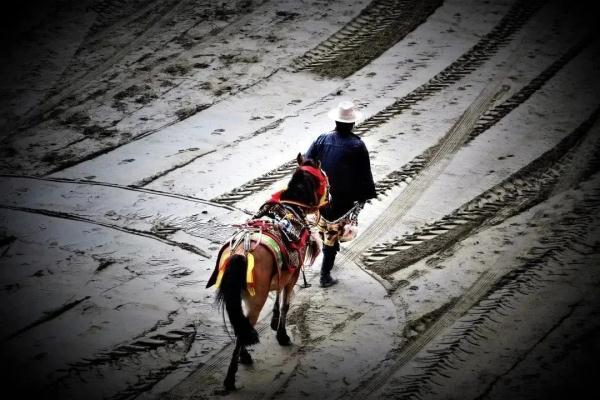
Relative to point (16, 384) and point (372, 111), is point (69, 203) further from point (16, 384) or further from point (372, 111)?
point (372, 111)

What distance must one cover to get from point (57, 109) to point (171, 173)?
3.03m

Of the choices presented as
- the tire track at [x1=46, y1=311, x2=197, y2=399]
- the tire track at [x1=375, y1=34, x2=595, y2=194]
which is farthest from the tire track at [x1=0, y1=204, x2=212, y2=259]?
the tire track at [x1=375, y1=34, x2=595, y2=194]

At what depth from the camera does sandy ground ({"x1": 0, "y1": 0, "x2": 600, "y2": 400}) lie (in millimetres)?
5695

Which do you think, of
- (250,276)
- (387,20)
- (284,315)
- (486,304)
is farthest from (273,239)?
(387,20)

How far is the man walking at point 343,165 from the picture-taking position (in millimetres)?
6617

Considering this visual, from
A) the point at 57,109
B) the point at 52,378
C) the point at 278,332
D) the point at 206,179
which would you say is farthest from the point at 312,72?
the point at 52,378

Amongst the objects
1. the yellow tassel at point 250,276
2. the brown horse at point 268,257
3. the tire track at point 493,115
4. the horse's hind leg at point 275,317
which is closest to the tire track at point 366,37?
the tire track at point 493,115

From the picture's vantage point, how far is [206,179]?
8.82 meters

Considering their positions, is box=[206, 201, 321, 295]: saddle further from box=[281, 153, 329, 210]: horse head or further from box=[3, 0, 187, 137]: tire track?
box=[3, 0, 187, 137]: tire track

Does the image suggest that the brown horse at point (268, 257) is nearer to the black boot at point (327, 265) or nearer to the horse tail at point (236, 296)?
the horse tail at point (236, 296)

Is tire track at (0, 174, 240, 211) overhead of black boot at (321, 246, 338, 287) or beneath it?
overhead

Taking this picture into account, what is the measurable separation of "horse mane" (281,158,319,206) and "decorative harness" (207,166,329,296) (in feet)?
0.14

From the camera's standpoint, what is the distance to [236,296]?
5078mm

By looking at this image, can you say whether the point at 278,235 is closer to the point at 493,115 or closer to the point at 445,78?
the point at 493,115
